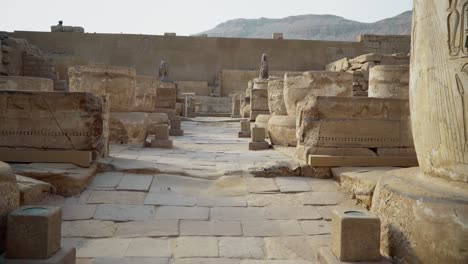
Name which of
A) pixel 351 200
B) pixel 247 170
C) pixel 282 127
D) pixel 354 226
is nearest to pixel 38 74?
pixel 282 127

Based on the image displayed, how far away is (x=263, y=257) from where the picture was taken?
314 centimetres

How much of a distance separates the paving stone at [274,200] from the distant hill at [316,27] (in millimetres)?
57268

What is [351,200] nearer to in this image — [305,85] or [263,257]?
[263,257]

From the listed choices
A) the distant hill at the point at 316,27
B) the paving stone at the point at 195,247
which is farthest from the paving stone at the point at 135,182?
the distant hill at the point at 316,27

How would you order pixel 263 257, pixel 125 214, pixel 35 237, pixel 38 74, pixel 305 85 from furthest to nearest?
pixel 38 74 < pixel 305 85 < pixel 125 214 < pixel 263 257 < pixel 35 237

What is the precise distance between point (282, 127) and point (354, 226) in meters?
4.75

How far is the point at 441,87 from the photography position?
2.69 metres

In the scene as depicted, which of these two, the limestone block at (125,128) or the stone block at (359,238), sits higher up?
the limestone block at (125,128)

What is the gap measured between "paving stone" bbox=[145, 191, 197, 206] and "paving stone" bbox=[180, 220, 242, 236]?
43 cm

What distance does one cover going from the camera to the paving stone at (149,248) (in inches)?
122

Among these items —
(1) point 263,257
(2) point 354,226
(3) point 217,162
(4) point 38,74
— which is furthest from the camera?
(4) point 38,74

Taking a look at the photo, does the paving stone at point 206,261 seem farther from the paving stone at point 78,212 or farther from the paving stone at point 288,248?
the paving stone at point 78,212

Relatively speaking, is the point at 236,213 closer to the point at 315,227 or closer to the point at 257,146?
the point at 315,227

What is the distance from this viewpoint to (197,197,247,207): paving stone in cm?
421
